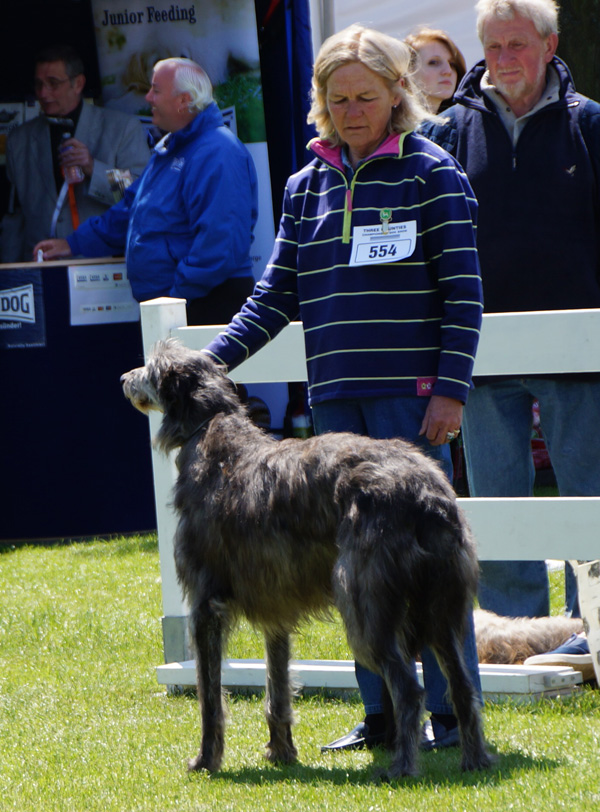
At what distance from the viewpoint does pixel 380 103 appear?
13.1 feet

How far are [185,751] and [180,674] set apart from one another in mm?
908

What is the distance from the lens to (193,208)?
7.78m

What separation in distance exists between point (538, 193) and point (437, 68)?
1959 millimetres

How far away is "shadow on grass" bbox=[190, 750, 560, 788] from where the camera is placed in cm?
358

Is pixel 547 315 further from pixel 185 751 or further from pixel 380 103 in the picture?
pixel 185 751

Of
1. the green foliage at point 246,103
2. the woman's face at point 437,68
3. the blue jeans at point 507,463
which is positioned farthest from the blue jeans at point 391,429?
the green foliage at point 246,103

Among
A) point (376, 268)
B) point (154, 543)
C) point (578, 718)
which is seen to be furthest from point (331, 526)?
point (154, 543)

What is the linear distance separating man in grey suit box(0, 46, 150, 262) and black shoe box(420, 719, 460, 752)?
18.8 ft

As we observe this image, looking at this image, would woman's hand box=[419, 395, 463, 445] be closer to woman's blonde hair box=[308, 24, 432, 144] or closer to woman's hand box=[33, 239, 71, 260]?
woman's blonde hair box=[308, 24, 432, 144]

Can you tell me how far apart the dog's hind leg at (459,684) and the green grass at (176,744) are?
0.14m

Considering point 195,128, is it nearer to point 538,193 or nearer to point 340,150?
point 538,193

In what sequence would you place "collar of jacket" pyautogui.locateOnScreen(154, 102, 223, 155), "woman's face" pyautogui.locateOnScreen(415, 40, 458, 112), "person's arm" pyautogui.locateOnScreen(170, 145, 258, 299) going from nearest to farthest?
"woman's face" pyautogui.locateOnScreen(415, 40, 458, 112), "person's arm" pyautogui.locateOnScreen(170, 145, 258, 299), "collar of jacket" pyautogui.locateOnScreen(154, 102, 223, 155)

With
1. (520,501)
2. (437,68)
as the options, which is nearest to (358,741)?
(520,501)

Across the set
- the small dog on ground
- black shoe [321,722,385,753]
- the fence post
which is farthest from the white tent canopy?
black shoe [321,722,385,753]
